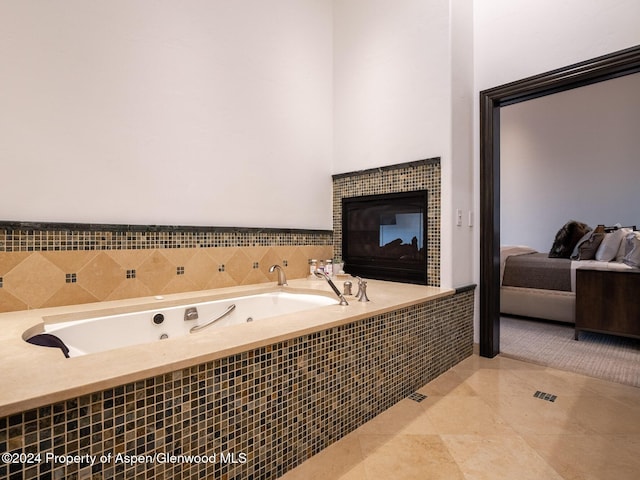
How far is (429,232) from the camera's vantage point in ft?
8.52

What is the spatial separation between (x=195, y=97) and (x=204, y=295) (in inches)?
51.7

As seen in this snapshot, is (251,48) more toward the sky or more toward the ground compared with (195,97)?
more toward the sky

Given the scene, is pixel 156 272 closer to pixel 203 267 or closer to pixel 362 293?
pixel 203 267

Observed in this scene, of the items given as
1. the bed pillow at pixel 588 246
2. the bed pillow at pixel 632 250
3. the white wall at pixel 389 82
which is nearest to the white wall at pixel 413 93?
the white wall at pixel 389 82

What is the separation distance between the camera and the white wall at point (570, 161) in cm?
508

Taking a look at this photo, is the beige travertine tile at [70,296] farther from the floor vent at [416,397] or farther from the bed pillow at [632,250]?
the bed pillow at [632,250]

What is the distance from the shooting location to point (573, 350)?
2.77 metres

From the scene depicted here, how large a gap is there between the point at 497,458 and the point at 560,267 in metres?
2.71

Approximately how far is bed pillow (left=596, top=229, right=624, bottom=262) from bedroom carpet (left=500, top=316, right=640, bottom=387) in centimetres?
78

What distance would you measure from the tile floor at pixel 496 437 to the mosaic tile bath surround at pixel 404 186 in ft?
2.92

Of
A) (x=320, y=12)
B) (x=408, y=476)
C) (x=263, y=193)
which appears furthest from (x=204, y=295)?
(x=320, y=12)

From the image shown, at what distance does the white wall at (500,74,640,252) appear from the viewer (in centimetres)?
508

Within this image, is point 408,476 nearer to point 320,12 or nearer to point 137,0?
point 137,0

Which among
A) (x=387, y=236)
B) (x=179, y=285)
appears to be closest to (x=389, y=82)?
(x=387, y=236)
